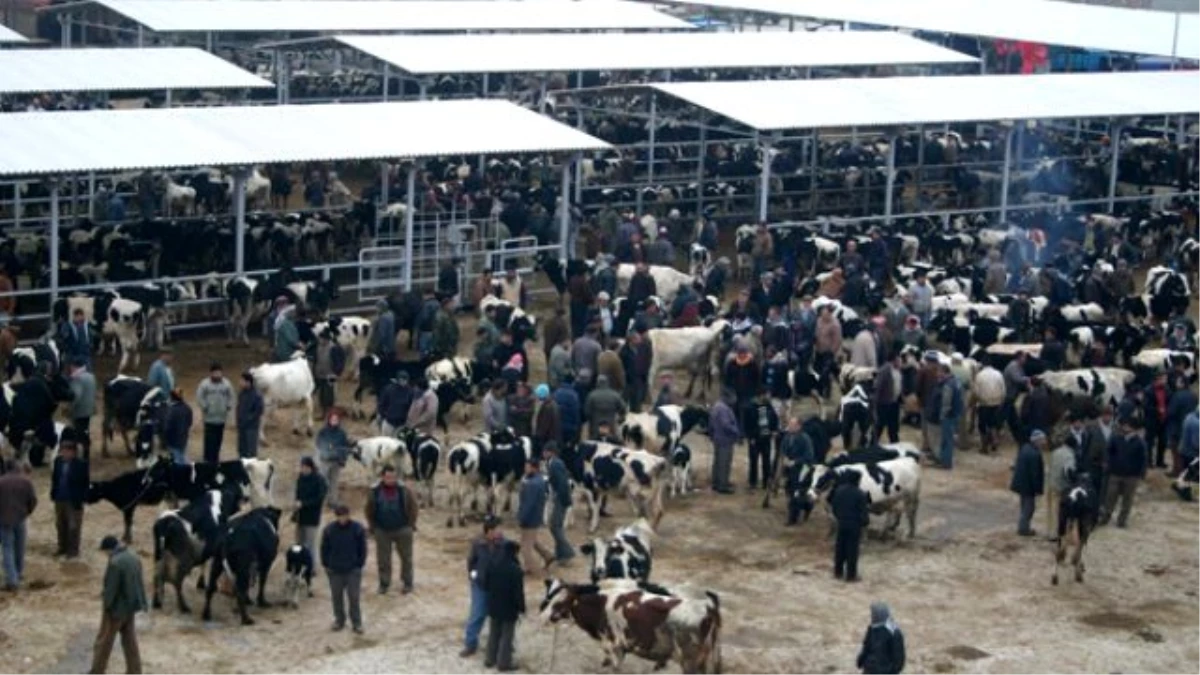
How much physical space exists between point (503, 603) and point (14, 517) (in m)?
4.26

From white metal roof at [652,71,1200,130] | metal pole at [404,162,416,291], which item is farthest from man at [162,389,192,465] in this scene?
white metal roof at [652,71,1200,130]

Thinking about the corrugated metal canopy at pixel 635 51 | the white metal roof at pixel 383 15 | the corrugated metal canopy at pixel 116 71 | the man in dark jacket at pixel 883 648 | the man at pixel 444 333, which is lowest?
the man in dark jacket at pixel 883 648

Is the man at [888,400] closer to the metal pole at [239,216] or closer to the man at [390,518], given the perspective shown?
the man at [390,518]

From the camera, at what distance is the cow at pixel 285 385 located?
22672mm

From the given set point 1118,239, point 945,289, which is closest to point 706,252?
point 945,289

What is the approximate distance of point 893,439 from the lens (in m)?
23.1

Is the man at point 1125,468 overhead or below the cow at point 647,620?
overhead

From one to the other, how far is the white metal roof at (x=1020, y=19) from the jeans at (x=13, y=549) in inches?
1349

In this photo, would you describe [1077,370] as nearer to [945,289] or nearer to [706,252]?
[945,289]

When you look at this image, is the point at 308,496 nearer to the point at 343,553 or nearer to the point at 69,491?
the point at 343,553

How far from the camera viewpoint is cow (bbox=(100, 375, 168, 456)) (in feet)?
70.4

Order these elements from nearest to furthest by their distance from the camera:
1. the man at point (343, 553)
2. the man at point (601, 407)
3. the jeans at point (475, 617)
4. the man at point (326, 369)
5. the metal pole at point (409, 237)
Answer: the jeans at point (475, 617), the man at point (343, 553), the man at point (601, 407), the man at point (326, 369), the metal pole at point (409, 237)

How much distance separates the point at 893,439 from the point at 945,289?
625 centimetres

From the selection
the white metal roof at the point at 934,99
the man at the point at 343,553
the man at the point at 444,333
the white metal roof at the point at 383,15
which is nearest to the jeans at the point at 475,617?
the man at the point at 343,553
